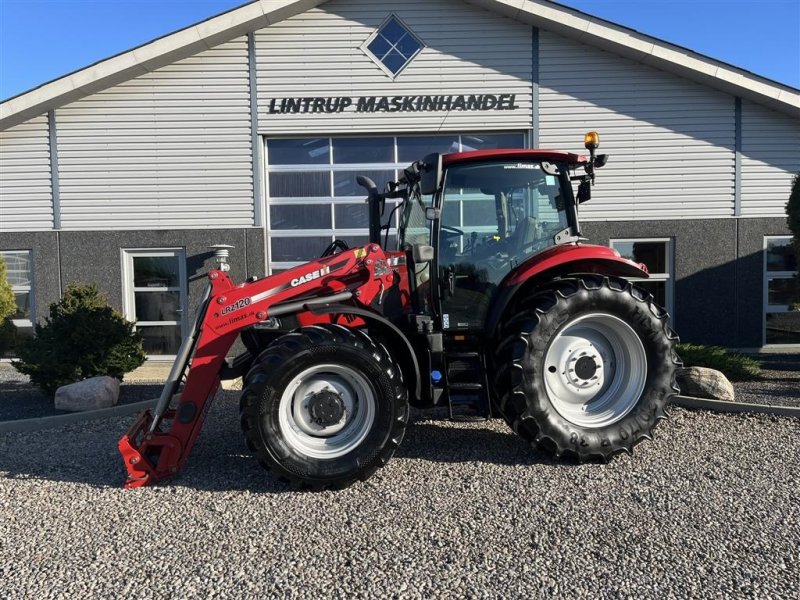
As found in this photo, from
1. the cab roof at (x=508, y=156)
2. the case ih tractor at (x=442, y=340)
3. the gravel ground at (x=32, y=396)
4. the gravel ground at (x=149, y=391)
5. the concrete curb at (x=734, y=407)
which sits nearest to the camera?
the case ih tractor at (x=442, y=340)

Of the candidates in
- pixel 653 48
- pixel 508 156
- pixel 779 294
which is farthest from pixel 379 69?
pixel 779 294

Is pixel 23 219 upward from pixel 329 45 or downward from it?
downward

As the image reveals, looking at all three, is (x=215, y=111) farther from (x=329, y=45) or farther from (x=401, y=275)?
(x=401, y=275)

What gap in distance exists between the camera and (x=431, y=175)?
3.83m

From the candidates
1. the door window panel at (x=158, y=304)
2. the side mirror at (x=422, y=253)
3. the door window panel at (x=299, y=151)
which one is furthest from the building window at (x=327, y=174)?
the side mirror at (x=422, y=253)

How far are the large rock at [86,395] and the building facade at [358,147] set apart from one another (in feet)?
10.7

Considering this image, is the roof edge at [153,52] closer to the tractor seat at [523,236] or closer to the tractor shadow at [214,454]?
the tractor shadow at [214,454]

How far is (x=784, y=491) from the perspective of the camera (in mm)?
3527

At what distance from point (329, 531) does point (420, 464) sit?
1.13m

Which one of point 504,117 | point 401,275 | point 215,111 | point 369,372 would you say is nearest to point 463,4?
point 504,117

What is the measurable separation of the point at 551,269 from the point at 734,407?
261cm

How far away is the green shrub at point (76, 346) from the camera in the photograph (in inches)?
252

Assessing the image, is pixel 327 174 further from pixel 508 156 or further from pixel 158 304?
pixel 508 156

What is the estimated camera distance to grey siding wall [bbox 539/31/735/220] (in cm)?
902
